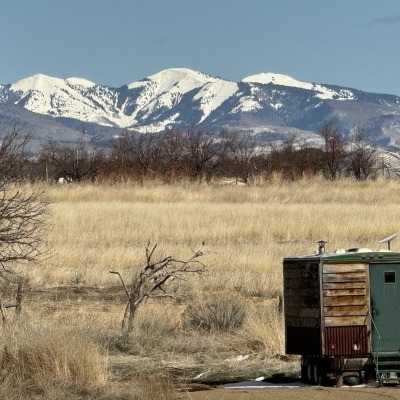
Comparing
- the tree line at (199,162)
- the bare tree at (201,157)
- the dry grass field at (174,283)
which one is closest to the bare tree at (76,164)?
the tree line at (199,162)

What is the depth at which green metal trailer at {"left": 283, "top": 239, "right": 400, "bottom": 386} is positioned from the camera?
1348 centimetres

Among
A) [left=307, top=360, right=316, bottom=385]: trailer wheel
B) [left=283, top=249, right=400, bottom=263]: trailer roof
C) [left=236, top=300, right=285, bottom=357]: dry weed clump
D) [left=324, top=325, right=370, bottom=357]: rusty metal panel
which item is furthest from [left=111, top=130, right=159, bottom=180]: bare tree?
[left=324, top=325, right=370, bottom=357]: rusty metal panel

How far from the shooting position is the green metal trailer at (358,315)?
13484 mm

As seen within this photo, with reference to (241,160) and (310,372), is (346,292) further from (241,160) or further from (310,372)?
(241,160)

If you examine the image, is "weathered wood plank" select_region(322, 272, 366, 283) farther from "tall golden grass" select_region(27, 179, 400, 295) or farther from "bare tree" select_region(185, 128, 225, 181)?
"bare tree" select_region(185, 128, 225, 181)

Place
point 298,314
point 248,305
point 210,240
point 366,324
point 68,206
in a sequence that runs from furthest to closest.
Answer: point 68,206
point 210,240
point 248,305
point 298,314
point 366,324

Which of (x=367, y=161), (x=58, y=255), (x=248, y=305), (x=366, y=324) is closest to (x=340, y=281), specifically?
(x=366, y=324)

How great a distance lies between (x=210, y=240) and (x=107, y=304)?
10.9 m

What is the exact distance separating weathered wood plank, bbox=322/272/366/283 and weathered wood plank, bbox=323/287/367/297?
0.12m

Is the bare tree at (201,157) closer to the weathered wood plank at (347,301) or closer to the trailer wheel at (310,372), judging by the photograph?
the trailer wheel at (310,372)

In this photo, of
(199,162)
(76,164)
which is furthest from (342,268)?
(76,164)

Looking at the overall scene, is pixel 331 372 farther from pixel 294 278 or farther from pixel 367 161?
pixel 367 161

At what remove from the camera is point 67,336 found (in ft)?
47.1

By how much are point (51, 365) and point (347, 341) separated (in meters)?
3.50
